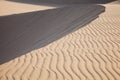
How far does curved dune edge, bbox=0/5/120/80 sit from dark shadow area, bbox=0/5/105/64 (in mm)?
2354

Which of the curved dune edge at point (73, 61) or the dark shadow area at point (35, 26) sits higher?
the curved dune edge at point (73, 61)

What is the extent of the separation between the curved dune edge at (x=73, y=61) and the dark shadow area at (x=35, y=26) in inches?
92.7

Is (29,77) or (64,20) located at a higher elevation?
(29,77)

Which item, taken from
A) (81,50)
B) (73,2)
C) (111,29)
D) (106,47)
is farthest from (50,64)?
(73,2)

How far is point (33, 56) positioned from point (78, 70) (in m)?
1.99

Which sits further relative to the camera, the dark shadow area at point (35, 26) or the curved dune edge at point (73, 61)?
the dark shadow area at point (35, 26)

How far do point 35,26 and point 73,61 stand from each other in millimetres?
8161

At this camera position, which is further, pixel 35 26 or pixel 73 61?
pixel 35 26

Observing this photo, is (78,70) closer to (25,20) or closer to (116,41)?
(116,41)

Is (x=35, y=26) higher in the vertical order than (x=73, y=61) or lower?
lower

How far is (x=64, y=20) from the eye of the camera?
14.9 meters

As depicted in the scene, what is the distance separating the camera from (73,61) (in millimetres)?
6844

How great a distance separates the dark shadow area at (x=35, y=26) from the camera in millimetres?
11570

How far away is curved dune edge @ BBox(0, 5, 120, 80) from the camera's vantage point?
5973 millimetres
